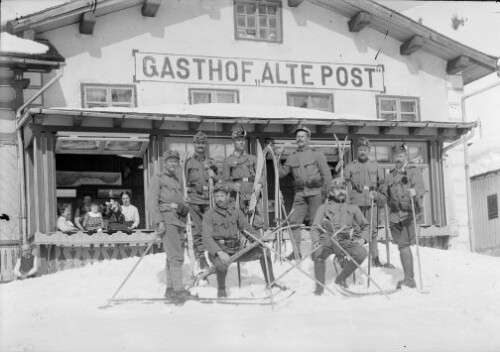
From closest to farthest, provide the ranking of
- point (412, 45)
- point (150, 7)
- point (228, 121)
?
point (228, 121)
point (150, 7)
point (412, 45)

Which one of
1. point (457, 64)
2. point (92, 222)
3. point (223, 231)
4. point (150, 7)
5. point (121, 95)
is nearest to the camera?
point (223, 231)

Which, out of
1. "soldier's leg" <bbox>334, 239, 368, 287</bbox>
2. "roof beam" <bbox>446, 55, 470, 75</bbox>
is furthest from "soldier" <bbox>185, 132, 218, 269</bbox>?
"roof beam" <bbox>446, 55, 470, 75</bbox>

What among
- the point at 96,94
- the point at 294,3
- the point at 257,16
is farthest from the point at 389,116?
the point at 96,94

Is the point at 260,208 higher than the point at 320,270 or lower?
higher

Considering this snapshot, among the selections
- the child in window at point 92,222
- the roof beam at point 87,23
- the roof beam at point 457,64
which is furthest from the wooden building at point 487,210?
the child in window at point 92,222

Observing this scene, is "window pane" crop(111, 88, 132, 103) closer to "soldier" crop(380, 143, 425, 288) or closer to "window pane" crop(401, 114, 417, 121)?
"window pane" crop(401, 114, 417, 121)

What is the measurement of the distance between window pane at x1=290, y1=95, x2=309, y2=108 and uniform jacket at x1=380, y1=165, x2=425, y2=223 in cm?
708

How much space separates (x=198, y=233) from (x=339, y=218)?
192cm

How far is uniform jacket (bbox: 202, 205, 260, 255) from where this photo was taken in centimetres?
1129

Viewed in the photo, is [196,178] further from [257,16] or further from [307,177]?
[257,16]

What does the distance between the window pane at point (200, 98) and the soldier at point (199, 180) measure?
6.10 meters

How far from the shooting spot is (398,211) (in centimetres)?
1225

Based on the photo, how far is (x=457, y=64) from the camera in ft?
67.2

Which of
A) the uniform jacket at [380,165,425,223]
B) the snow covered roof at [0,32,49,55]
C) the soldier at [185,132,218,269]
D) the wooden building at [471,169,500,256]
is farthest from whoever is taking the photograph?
the wooden building at [471,169,500,256]
